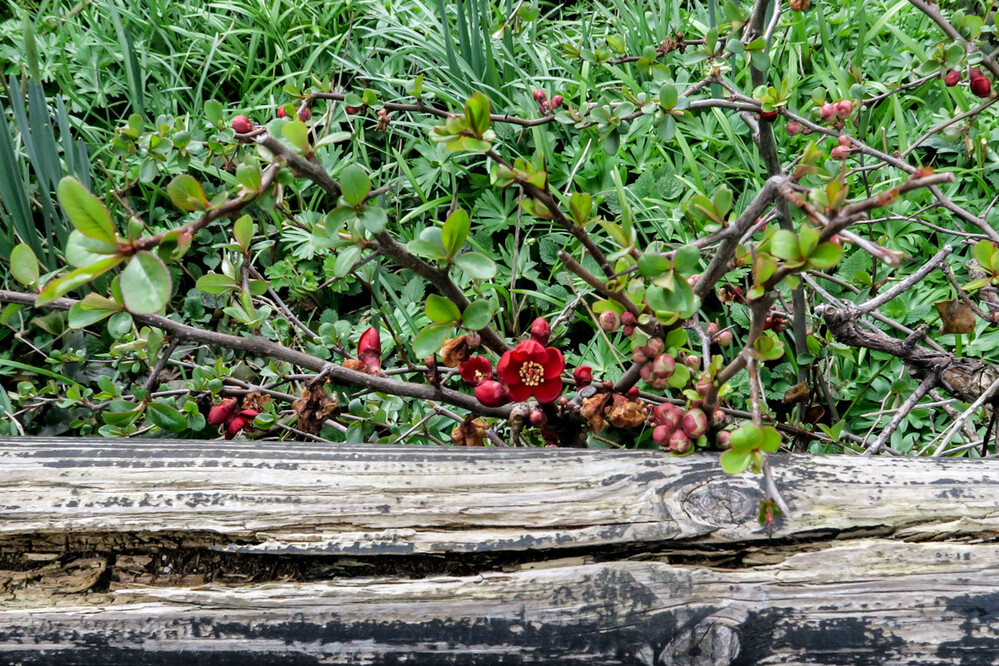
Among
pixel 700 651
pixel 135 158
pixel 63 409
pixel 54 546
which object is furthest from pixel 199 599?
pixel 135 158

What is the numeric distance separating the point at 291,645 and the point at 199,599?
131 millimetres

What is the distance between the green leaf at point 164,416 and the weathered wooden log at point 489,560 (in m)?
0.31

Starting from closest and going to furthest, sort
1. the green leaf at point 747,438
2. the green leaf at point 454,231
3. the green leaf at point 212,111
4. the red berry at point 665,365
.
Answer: the green leaf at point 747,438 < the green leaf at point 454,231 < the red berry at point 665,365 < the green leaf at point 212,111

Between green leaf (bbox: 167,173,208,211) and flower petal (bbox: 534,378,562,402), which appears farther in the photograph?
flower petal (bbox: 534,378,562,402)

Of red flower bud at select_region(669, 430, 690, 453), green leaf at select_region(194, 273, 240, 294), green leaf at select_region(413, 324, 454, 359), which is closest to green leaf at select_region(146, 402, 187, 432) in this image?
green leaf at select_region(194, 273, 240, 294)

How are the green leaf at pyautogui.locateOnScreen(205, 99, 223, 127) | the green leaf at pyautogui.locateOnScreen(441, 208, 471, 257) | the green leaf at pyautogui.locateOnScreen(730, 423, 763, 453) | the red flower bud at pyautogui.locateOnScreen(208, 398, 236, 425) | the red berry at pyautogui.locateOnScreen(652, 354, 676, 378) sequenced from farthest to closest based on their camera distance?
the red flower bud at pyautogui.locateOnScreen(208, 398, 236, 425), the green leaf at pyautogui.locateOnScreen(205, 99, 223, 127), the red berry at pyautogui.locateOnScreen(652, 354, 676, 378), the green leaf at pyautogui.locateOnScreen(441, 208, 471, 257), the green leaf at pyautogui.locateOnScreen(730, 423, 763, 453)

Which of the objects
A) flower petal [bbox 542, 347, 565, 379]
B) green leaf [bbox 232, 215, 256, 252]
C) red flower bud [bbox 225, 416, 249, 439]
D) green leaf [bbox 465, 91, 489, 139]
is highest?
green leaf [bbox 465, 91, 489, 139]

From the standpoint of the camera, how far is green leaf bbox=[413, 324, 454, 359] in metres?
0.93

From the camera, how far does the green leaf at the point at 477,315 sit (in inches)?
37.2

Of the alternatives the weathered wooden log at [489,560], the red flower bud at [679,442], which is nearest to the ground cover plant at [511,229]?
the red flower bud at [679,442]

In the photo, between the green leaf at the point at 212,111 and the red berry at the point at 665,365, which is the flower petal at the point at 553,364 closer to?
the red berry at the point at 665,365

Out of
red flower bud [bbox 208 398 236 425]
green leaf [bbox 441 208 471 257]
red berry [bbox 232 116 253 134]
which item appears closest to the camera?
green leaf [bbox 441 208 471 257]

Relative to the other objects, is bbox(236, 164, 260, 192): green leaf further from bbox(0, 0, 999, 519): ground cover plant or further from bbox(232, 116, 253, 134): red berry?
bbox(232, 116, 253, 134): red berry

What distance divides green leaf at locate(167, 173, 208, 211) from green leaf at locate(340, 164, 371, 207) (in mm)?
154
